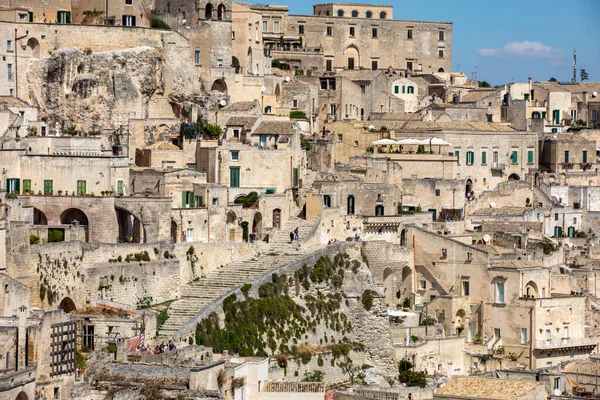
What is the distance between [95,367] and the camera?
56.9 meters

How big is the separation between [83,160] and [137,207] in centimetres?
278

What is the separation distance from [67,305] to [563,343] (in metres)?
21.5

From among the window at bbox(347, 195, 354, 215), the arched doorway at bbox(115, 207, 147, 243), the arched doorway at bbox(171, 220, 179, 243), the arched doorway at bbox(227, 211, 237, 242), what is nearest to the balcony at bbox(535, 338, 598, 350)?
the window at bbox(347, 195, 354, 215)

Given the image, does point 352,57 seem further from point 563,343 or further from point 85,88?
point 563,343

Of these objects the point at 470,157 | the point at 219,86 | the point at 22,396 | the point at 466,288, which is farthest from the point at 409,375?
the point at 470,157

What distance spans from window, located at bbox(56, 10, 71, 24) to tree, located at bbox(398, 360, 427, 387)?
24288 millimetres

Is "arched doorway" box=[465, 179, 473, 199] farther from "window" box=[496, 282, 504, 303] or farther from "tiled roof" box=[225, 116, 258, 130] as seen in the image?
"window" box=[496, 282, 504, 303]

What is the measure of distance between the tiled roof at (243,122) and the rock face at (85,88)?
13.3ft

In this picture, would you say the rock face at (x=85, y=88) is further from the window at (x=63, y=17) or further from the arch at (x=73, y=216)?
the arch at (x=73, y=216)

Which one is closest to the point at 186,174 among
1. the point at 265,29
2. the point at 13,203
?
the point at 13,203

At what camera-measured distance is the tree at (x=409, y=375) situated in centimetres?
6781

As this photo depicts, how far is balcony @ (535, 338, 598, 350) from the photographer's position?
74.9 m

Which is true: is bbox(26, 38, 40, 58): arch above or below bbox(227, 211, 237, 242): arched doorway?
above

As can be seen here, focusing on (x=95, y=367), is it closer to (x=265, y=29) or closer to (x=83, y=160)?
(x=83, y=160)
